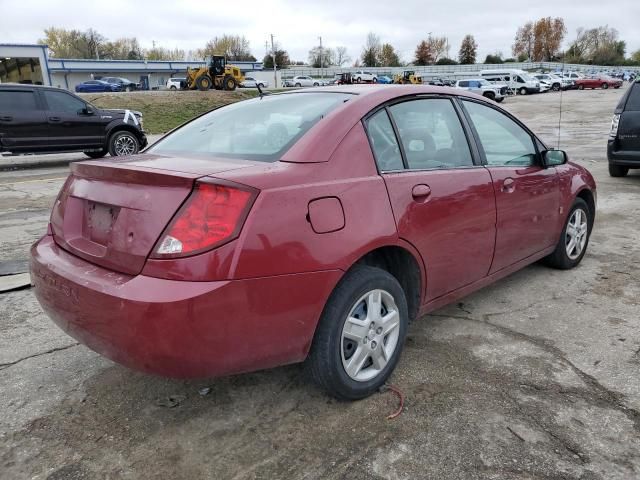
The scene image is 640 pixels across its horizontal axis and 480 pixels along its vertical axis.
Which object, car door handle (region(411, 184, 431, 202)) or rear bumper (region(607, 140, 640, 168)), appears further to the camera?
rear bumper (region(607, 140, 640, 168))

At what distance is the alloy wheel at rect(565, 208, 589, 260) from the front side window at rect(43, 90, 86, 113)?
11277 mm

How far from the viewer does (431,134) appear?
10.8 feet

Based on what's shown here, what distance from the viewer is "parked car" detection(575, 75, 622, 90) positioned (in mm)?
57059

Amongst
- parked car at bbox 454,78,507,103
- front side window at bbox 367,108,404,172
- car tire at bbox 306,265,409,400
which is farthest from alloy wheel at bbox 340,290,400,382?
parked car at bbox 454,78,507,103

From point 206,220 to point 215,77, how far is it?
37.5 m

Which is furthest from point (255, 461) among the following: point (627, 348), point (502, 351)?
point (627, 348)

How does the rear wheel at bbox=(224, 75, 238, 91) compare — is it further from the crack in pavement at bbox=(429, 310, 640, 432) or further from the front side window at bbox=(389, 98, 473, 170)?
the crack in pavement at bbox=(429, 310, 640, 432)

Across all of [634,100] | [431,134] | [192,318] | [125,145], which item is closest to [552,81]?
[634,100]

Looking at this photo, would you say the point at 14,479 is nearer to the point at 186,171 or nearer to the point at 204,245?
the point at 204,245

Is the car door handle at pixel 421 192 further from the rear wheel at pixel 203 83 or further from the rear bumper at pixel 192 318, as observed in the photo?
the rear wheel at pixel 203 83

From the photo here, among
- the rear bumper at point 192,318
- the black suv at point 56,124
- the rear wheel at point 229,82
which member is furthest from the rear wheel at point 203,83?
the rear bumper at point 192,318

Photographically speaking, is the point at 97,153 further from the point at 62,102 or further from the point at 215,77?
the point at 215,77

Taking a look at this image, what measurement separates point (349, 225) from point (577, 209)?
2.97m

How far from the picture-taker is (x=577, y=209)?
4656 millimetres
